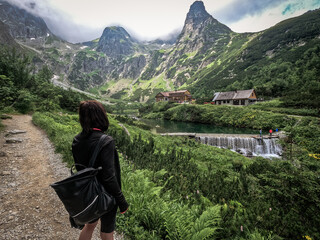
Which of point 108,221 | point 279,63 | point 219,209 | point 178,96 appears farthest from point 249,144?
point 178,96

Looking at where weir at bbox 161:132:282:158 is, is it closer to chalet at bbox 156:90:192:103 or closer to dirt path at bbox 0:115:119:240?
dirt path at bbox 0:115:119:240

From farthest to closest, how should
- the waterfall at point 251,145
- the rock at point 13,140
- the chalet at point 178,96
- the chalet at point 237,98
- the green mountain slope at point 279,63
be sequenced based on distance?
the chalet at point 178,96, the chalet at point 237,98, the green mountain slope at point 279,63, the waterfall at point 251,145, the rock at point 13,140

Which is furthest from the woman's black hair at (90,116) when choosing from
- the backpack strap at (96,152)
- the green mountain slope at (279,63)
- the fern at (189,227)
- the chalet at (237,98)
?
the green mountain slope at (279,63)

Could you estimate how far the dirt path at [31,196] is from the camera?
321 cm

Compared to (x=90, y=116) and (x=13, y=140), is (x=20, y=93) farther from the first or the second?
(x=90, y=116)

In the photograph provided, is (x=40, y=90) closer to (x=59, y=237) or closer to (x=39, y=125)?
(x=39, y=125)

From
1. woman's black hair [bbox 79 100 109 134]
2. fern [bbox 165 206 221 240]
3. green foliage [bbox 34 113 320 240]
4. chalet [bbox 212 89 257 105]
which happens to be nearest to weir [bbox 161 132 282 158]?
green foliage [bbox 34 113 320 240]

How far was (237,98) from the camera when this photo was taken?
56.7 metres

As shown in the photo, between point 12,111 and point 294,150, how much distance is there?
25.8 meters

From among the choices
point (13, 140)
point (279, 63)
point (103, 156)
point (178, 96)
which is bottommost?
point (13, 140)

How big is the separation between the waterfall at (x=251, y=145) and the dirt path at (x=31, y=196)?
22554 millimetres

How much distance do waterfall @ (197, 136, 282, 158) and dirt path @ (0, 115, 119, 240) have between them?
2255cm

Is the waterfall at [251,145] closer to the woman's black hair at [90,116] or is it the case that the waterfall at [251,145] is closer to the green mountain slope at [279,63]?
the woman's black hair at [90,116]

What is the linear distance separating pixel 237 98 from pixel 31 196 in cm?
6301
